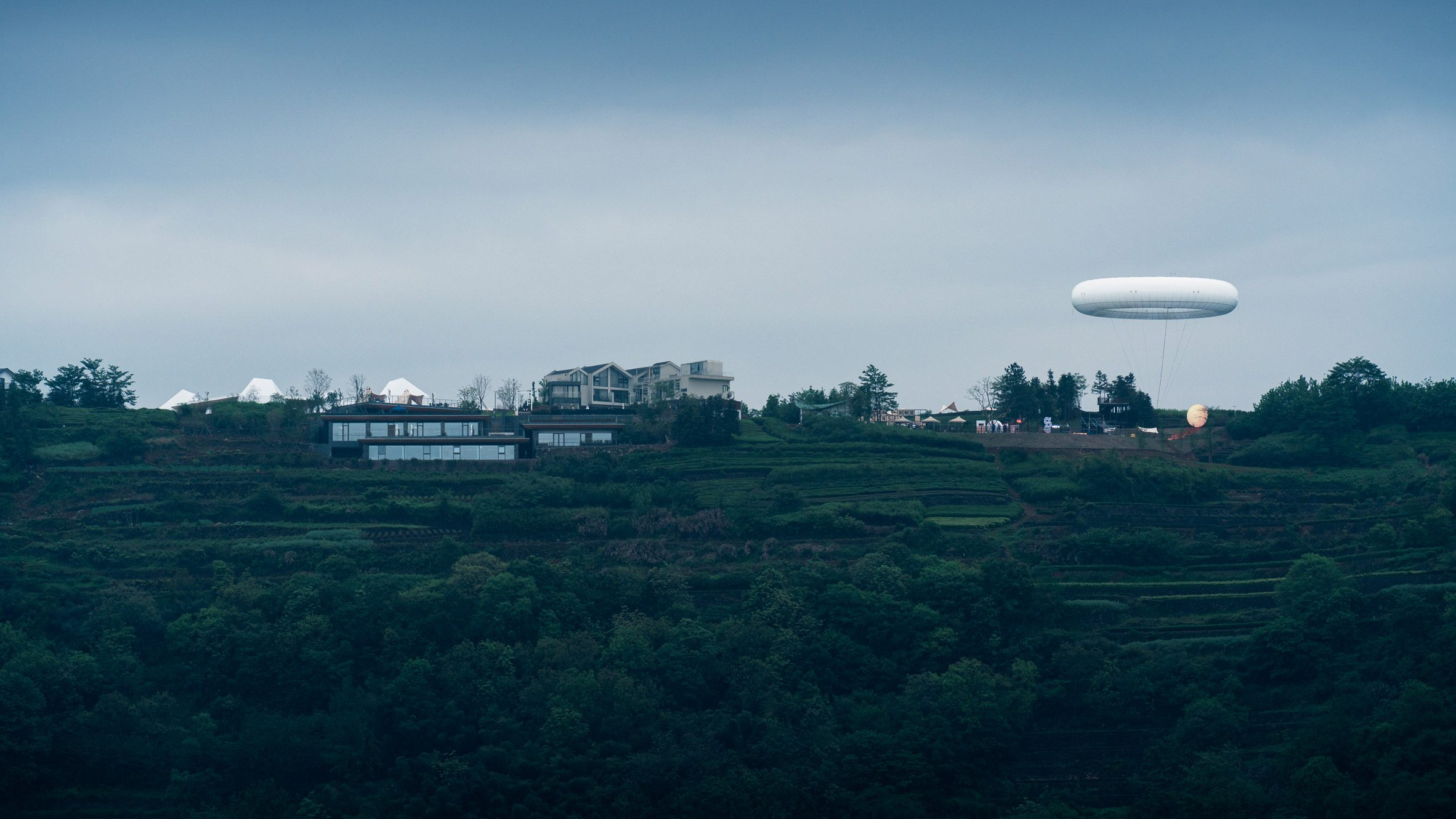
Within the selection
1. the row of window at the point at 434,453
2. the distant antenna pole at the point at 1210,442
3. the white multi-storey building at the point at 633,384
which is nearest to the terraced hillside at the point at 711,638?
the row of window at the point at 434,453

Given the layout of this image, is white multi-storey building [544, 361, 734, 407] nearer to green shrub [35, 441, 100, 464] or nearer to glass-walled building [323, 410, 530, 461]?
glass-walled building [323, 410, 530, 461]

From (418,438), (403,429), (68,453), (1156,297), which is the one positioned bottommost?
(68,453)

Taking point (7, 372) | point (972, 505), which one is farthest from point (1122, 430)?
point (7, 372)

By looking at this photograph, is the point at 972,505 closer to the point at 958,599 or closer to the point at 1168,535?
the point at 1168,535

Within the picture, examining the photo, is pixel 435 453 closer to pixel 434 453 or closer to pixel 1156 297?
pixel 434 453

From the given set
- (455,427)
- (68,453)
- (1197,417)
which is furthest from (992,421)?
(68,453)

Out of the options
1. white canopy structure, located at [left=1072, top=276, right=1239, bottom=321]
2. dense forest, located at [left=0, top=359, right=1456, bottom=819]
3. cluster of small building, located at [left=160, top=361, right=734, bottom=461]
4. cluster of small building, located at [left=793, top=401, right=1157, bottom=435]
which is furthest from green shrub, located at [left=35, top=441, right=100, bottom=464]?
white canopy structure, located at [left=1072, top=276, right=1239, bottom=321]
